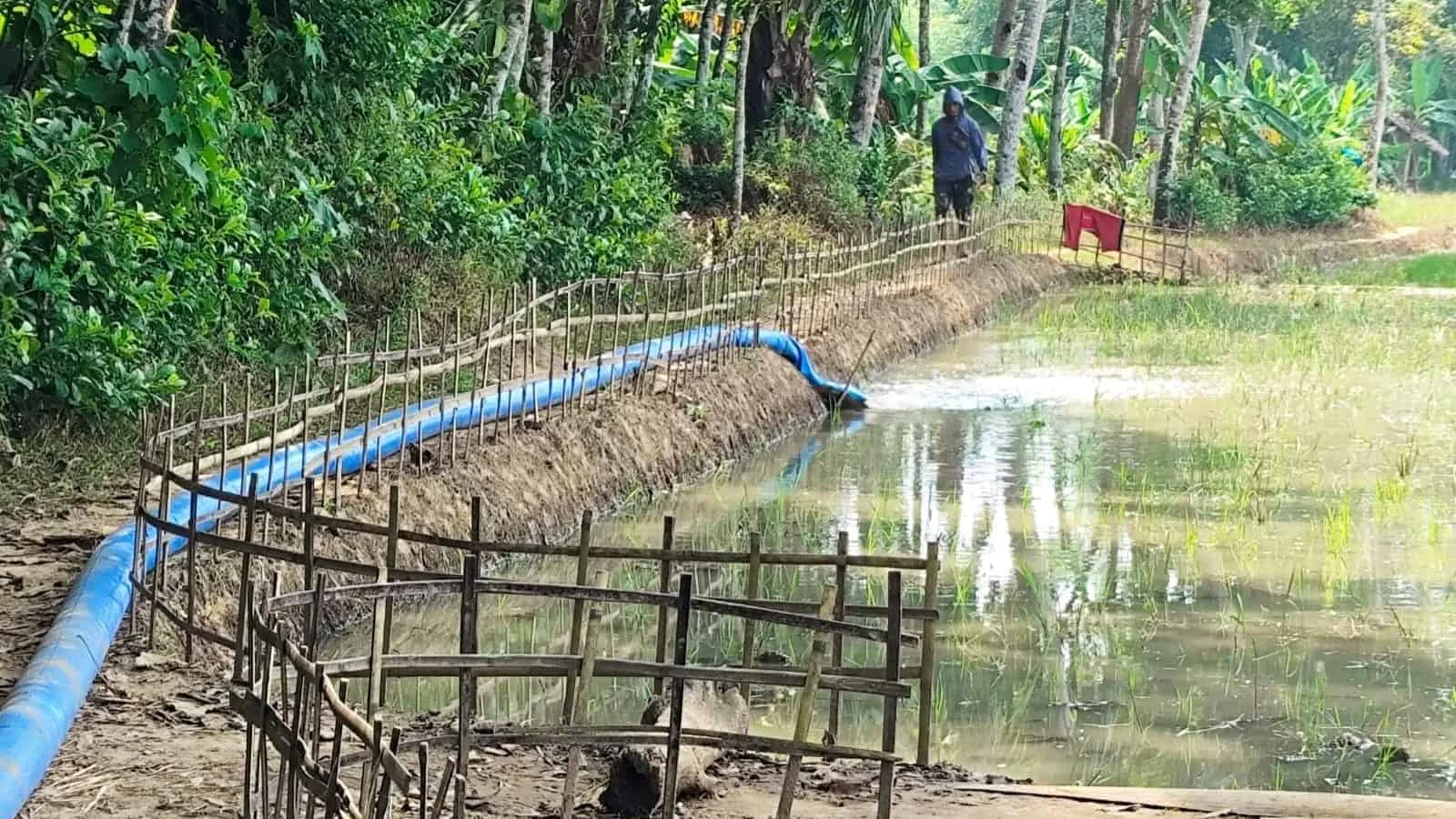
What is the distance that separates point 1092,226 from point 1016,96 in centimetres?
196

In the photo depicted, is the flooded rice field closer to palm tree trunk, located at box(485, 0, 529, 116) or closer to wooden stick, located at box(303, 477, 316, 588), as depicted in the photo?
wooden stick, located at box(303, 477, 316, 588)

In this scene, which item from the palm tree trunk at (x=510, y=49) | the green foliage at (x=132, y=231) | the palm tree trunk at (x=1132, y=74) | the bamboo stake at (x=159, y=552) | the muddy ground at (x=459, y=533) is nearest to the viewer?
the muddy ground at (x=459, y=533)

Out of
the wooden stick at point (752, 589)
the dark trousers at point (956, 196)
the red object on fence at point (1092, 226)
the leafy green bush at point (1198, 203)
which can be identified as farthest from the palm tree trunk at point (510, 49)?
the leafy green bush at point (1198, 203)

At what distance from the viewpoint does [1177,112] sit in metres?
21.7

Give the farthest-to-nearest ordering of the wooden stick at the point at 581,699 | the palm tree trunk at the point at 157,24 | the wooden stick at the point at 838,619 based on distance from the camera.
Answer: the palm tree trunk at the point at 157,24, the wooden stick at the point at 838,619, the wooden stick at the point at 581,699

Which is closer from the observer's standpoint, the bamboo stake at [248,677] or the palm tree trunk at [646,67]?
the bamboo stake at [248,677]

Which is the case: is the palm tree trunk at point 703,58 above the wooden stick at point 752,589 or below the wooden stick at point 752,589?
above

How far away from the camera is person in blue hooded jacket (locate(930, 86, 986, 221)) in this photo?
1570cm

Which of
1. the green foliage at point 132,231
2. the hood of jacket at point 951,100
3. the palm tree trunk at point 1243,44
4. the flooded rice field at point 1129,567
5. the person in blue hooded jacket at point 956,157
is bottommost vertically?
the flooded rice field at point 1129,567

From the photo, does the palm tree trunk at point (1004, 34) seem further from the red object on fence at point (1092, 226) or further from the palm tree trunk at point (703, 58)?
the palm tree trunk at point (703, 58)

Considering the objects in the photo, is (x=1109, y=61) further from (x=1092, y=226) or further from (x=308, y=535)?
(x=308, y=535)

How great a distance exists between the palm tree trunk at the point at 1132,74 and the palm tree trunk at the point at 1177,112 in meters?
0.97

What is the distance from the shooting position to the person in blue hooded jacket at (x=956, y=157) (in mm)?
15695

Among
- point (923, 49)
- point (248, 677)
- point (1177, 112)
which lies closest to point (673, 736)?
point (248, 677)
